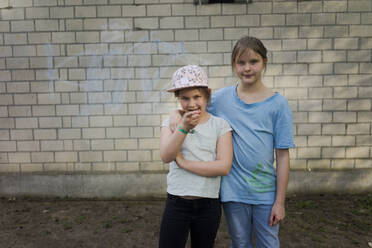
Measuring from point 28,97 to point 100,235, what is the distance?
2.29 metres

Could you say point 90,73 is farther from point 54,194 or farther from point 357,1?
point 357,1

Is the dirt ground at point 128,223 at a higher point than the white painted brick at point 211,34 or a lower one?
lower

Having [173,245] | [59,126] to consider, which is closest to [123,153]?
[59,126]

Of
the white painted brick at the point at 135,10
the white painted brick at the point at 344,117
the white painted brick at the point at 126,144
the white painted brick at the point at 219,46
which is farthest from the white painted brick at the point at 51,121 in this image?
the white painted brick at the point at 344,117

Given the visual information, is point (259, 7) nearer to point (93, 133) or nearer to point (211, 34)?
point (211, 34)

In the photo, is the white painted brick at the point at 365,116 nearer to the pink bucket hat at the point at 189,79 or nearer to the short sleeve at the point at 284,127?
the short sleeve at the point at 284,127

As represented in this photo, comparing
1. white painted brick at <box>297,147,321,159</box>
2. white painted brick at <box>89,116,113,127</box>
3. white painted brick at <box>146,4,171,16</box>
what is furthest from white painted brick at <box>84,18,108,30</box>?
white painted brick at <box>297,147,321,159</box>

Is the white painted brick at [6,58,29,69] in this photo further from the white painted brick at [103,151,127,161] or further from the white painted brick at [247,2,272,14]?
the white painted brick at [247,2,272,14]

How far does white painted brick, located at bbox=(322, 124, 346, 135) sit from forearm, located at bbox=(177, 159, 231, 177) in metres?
3.08

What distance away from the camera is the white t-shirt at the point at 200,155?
5.26 feet

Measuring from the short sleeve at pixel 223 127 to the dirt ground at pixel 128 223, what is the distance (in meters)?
1.90

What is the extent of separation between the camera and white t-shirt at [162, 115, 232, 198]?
1603 millimetres

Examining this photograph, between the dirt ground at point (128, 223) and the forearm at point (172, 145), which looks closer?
the forearm at point (172, 145)

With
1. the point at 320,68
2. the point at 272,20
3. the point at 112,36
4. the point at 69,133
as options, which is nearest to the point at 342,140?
the point at 320,68
